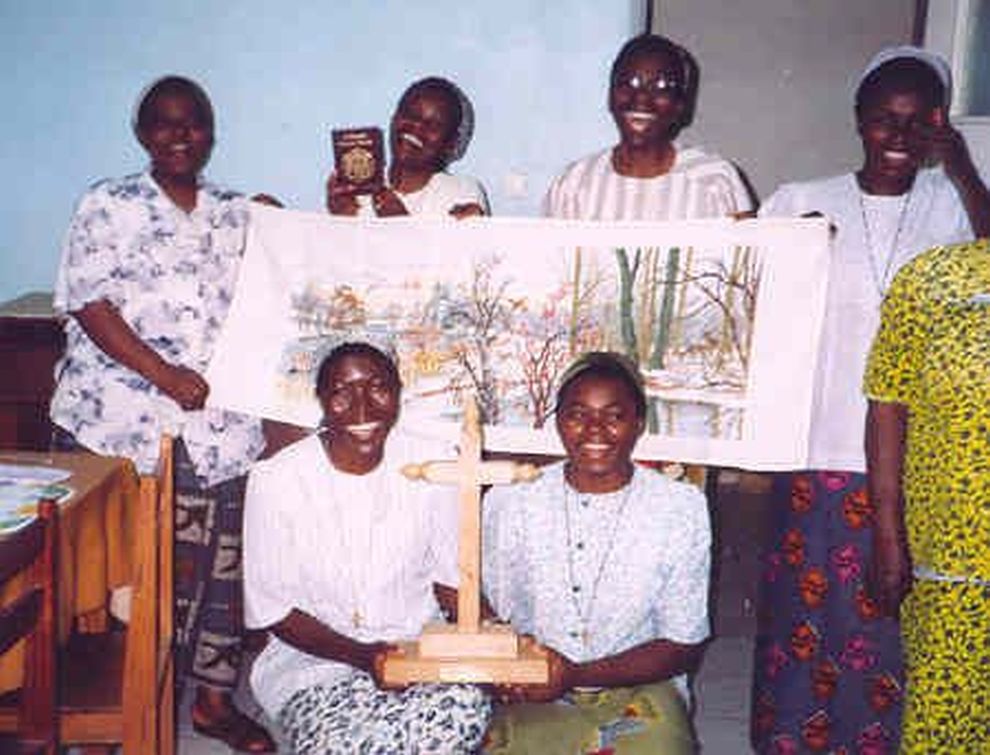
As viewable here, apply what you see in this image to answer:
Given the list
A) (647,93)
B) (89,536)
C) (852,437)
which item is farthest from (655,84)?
(89,536)

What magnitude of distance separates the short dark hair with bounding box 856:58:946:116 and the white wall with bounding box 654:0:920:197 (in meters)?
2.38

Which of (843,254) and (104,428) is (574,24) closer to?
(843,254)

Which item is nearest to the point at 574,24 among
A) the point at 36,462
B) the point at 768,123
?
the point at 768,123

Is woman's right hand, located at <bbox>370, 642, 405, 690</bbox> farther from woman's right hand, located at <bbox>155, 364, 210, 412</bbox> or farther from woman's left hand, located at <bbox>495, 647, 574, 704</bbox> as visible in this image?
woman's right hand, located at <bbox>155, 364, 210, 412</bbox>

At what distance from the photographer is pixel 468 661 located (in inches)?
87.0

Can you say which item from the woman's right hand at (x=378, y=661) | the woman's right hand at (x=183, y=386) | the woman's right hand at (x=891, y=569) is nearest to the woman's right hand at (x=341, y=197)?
the woman's right hand at (x=183, y=386)

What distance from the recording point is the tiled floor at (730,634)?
11.1 feet

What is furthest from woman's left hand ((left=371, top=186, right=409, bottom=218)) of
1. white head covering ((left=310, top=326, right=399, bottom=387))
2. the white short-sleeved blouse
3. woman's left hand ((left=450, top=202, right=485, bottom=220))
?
the white short-sleeved blouse

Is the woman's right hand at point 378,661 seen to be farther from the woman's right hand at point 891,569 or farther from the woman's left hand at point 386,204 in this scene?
the woman's left hand at point 386,204

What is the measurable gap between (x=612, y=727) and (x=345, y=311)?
1385mm

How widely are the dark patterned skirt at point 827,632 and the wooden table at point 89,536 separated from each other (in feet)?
5.75

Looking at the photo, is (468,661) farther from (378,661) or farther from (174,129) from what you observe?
(174,129)

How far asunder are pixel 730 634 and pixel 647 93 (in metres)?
2.21

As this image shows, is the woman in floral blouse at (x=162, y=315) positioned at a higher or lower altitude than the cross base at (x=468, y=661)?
higher
